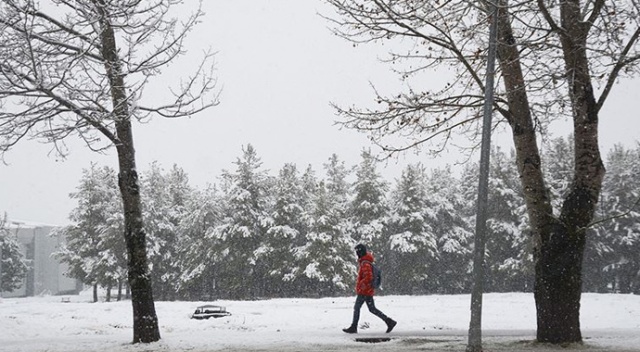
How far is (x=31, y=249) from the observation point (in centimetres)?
8662

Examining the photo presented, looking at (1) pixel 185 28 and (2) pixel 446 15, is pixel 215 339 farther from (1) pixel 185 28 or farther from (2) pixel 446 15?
(2) pixel 446 15

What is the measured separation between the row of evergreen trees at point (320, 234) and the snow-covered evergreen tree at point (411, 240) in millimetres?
102

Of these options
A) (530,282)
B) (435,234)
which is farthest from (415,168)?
(530,282)

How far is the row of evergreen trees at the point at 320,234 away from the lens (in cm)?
4666

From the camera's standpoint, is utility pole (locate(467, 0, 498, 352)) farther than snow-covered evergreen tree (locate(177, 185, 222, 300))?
No

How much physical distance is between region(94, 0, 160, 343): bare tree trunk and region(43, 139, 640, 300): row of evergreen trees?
108 ft

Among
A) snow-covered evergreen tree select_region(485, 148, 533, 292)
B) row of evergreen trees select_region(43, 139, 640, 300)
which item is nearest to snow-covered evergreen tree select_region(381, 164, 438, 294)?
row of evergreen trees select_region(43, 139, 640, 300)

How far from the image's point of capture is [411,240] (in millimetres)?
49594

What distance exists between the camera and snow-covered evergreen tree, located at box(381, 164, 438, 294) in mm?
49469

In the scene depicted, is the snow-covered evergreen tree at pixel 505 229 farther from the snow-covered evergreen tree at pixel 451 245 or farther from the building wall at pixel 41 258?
the building wall at pixel 41 258

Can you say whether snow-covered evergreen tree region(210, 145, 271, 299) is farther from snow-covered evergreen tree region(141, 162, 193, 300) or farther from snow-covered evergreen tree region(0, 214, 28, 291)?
snow-covered evergreen tree region(0, 214, 28, 291)

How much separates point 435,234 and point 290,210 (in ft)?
47.4

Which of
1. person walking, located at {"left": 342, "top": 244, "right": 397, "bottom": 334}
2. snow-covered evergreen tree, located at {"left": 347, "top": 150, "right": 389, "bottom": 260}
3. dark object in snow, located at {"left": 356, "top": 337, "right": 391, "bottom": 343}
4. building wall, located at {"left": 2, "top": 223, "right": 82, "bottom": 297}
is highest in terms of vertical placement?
snow-covered evergreen tree, located at {"left": 347, "top": 150, "right": 389, "bottom": 260}

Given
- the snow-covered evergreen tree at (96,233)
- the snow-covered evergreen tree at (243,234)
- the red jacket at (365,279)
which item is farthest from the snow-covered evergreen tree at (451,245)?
the red jacket at (365,279)
